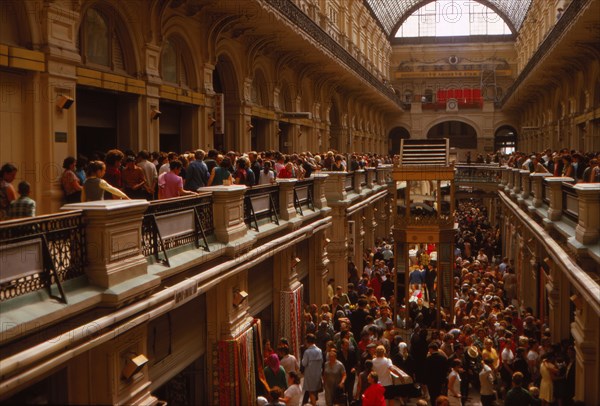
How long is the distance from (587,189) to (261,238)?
5.06 meters

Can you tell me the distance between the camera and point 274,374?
11867 millimetres

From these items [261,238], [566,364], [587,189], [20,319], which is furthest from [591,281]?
[20,319]

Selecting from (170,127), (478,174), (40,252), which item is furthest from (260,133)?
(40,252)

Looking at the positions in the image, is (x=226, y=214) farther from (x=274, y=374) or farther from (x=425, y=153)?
(x=425, y=153)

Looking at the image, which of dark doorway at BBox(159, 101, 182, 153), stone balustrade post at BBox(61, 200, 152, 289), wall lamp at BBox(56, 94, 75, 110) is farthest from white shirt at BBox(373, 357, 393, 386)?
dark doorway at BBox(159, 101, 182, 153)

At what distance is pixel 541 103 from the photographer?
44.0 metres

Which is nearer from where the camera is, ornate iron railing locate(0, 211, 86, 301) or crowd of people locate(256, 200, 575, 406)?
ornate iron railing locate(0, 211, 86, 301)

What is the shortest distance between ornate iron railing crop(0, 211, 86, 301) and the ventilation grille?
14704mm

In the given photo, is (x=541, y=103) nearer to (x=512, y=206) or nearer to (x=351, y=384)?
(x=512, y=206)

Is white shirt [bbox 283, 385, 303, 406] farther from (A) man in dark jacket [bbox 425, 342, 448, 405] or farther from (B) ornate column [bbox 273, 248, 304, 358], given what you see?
(B) ornate column [bbox 273, 248, 304, 358]

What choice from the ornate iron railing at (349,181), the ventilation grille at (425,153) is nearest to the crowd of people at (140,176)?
the ventilation grille at (425,153)

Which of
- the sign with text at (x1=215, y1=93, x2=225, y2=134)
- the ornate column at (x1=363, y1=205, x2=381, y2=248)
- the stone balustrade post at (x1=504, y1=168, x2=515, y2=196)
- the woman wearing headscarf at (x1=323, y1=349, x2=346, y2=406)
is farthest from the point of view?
the ornate column at (x1=363, y1=205, x2=381, y2=248)

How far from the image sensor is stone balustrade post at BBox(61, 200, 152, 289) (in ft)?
21.4

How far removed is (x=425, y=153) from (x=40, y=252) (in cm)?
1602
